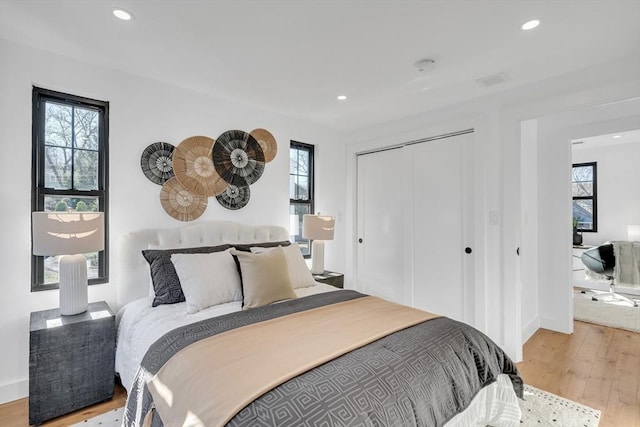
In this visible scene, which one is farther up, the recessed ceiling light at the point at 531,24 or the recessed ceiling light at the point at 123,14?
the recessed ceiling light at the point at 123,14

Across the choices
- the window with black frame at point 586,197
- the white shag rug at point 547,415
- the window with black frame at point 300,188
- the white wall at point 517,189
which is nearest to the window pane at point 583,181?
the window with black frame at point 586,197

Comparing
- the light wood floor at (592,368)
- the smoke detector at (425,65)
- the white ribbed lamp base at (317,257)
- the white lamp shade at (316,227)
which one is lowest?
the light wood floor at (592,368)

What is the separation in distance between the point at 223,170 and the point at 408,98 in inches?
76.9

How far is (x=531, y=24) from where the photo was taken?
1.84 meters

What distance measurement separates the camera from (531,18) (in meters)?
1.79

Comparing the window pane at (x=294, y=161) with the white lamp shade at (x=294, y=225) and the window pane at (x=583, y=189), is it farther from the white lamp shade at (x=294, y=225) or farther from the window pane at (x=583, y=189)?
the window pane at (x=583, y=189)

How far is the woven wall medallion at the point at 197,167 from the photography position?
279cm

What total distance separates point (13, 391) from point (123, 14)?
2.55m

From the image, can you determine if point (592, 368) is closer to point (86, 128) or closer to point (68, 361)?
point (68, 361)

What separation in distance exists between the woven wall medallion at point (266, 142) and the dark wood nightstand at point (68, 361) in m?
2.05

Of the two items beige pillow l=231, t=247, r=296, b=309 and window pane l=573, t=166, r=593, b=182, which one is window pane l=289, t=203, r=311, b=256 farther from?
window pane l=573, t=166, r=593, b=182

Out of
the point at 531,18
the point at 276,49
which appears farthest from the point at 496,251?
the point at 276,49

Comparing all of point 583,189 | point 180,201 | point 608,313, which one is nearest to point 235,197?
point 180,201

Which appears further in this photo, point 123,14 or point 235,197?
point 235,197
